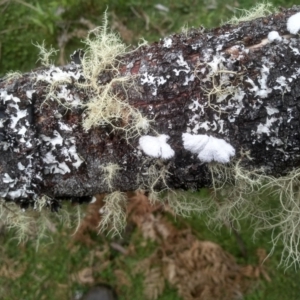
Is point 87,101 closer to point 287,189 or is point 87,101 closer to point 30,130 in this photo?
point 30,130

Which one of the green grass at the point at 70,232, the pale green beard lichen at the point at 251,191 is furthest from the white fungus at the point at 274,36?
the green grass at the point at 70,232

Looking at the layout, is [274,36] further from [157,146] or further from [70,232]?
[70,232]

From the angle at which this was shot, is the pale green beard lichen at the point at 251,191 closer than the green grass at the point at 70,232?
Yes

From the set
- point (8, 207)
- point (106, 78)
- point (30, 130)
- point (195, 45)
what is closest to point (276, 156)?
point (195, 45)

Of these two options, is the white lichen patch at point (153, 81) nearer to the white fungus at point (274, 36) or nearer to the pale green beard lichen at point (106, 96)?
the pale green beard lichen at point (106, 96)

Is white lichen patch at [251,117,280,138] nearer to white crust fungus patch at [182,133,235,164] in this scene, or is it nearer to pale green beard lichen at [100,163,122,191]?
white crust fungus patch at [182,133,235,164]

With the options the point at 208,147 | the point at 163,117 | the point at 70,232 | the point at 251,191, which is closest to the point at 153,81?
the point at 163,117
